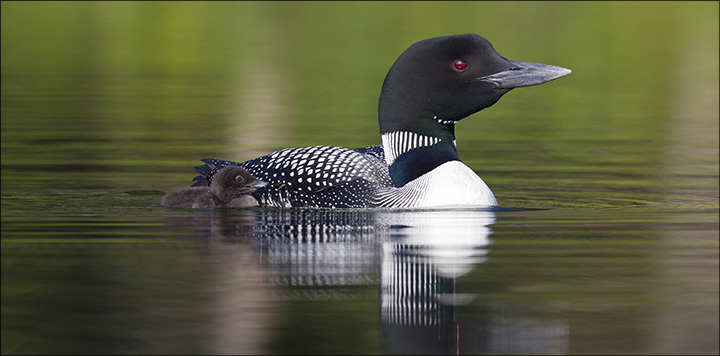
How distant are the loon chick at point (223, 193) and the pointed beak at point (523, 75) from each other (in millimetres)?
1415

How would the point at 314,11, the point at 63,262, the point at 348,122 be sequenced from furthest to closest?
the point at 314,11 < the point at 348,122 < the point at 63,262

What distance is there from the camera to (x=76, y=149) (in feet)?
33.7

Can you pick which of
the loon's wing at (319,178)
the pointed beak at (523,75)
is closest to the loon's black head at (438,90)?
the pointed beak at (523,75)

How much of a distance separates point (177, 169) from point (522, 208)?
2.85 meters

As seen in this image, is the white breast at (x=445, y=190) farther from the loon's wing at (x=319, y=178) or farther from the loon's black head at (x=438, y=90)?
the loon's wing at (x=319, y=178)

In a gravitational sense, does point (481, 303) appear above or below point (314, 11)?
below

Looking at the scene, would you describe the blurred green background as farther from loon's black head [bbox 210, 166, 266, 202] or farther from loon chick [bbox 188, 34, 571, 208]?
loon's black head [bbox 210, 166, 266, 202]

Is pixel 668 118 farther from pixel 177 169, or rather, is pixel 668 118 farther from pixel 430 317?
pixel 430 317

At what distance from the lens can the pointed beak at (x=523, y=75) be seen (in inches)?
264

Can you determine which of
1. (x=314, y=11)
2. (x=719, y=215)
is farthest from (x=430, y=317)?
(x=314, y=11)

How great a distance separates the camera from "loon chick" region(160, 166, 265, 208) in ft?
23.6

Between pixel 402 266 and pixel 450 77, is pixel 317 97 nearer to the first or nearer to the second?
pixel 450 77

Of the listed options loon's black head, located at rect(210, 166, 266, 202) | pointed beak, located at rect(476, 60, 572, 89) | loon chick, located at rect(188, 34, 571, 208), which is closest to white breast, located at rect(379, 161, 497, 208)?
loon chick, located at rect(188, 34, 571, 208)

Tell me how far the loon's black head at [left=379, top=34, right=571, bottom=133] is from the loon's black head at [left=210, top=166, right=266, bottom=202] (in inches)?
35.6
